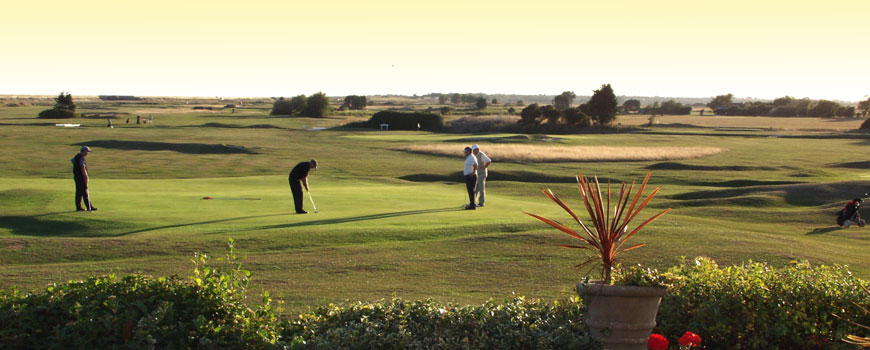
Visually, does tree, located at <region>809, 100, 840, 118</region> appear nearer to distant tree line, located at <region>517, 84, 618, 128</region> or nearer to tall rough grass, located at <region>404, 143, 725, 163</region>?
distant tree line, located at <region>517, 84, 618, 128</region>

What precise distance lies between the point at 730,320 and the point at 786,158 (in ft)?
202

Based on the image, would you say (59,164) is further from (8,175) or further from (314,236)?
(314,236)

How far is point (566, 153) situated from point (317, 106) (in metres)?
90.9

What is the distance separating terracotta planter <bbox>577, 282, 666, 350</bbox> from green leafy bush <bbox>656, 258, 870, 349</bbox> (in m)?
1.09

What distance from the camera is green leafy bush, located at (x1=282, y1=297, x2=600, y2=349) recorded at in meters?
8.16

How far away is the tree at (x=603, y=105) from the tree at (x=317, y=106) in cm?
5472

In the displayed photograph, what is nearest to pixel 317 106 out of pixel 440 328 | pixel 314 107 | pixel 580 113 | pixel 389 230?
pixel 314 107

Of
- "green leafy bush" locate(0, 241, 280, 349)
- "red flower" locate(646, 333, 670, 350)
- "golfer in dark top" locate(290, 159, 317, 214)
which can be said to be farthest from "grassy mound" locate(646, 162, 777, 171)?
"green leafy bush" locate(0, 241, 280, 349)

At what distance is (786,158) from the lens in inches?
2527

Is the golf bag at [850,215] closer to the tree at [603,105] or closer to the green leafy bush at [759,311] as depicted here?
the green leafy bush at [759,311]

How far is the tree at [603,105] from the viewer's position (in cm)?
11962

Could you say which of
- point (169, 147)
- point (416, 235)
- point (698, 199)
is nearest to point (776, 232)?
point (698, 199)

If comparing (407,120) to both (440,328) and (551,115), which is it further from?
(440,328)

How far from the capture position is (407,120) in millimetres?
117312
